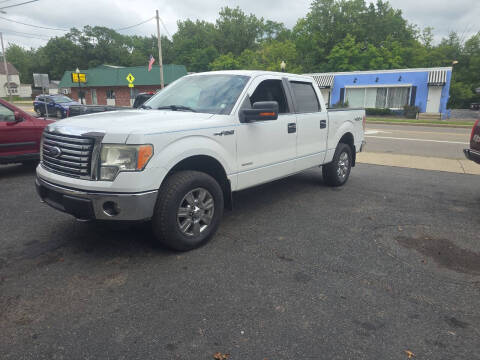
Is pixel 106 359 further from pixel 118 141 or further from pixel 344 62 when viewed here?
pixel 344 62

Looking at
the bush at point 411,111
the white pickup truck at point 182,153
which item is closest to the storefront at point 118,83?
the bush at point 411,111

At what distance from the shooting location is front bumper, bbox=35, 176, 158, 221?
10.4 feet

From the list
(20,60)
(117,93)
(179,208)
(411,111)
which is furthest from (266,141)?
(20,60)

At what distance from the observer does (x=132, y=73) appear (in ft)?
133

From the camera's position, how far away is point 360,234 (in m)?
4.31

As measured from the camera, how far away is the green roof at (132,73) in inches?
1484

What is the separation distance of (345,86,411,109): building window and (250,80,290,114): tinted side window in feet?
97.1

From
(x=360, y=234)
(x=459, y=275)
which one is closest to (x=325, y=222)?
(x=360, y=234)

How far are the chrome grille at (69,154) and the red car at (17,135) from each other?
397cm

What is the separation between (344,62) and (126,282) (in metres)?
50.6

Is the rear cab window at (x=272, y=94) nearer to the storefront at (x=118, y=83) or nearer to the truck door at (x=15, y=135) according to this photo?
the truck door at (x=15, y=135)

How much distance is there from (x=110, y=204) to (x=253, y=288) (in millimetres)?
1487

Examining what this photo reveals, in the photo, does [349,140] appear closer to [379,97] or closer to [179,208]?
[179,208]

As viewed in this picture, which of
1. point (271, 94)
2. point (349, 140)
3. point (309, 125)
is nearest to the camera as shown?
point (271, 94)
